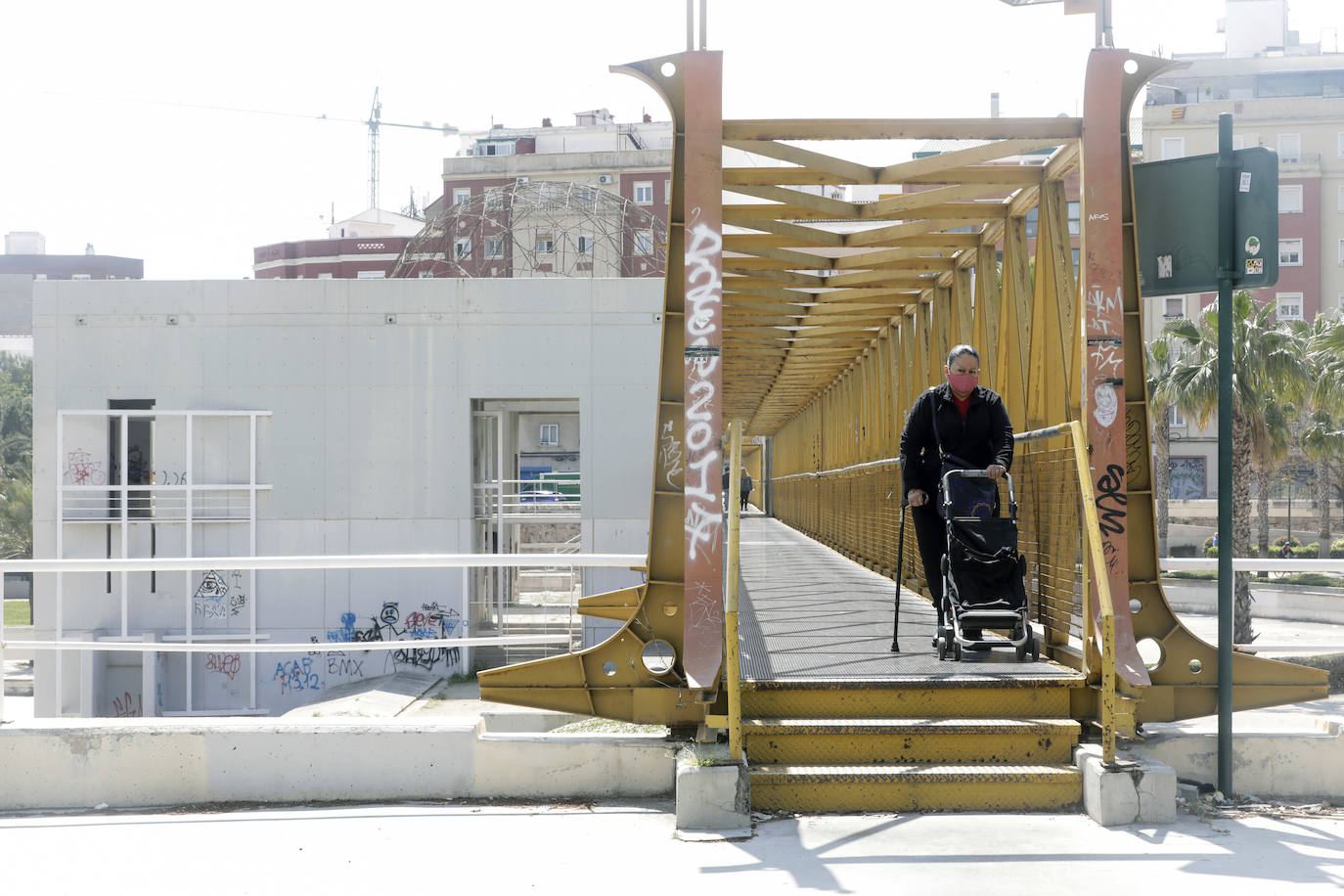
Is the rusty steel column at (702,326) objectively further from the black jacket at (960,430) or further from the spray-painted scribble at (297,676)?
the spray-painted scribble at (297,676)

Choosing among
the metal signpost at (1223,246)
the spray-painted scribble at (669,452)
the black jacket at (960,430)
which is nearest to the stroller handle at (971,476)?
the black jacket at (960,430)

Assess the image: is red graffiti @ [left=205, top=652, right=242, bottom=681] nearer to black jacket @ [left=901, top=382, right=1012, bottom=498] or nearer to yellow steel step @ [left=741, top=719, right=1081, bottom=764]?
black jacket @ [left=901, top=382, right=1012, bottom=498]

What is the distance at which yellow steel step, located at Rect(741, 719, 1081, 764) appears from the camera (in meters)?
5.70

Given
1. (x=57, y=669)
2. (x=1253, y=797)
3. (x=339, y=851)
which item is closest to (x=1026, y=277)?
(x=1253, y=797)

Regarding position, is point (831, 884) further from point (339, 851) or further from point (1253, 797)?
point (1253, 797)

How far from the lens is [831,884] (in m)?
4.56

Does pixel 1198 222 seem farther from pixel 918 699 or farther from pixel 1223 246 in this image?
pixel 918 699

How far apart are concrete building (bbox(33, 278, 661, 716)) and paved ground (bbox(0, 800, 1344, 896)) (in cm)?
1967

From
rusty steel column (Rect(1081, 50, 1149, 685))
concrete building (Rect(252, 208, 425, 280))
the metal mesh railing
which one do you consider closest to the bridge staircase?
the metal mesh railing

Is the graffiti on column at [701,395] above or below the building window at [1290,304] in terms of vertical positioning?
below

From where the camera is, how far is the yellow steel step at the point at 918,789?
552cm

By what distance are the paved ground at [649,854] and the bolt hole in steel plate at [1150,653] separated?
95 centimetres

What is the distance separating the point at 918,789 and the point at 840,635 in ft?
7.44

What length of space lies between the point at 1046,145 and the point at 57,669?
23427mm
